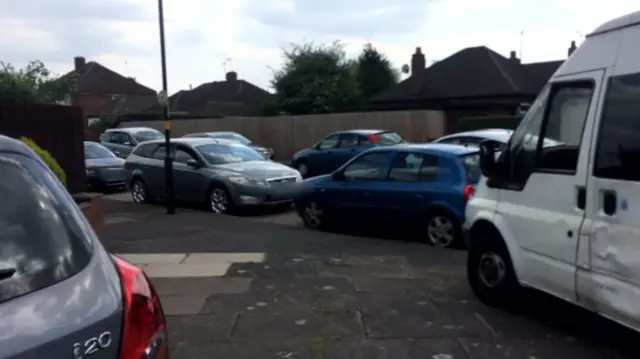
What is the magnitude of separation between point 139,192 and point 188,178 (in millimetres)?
2283

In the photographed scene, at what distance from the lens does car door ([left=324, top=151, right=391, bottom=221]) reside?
11.5 metres

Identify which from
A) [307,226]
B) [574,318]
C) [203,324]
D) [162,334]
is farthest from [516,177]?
[307,226]

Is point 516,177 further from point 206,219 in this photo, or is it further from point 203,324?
point 206,219

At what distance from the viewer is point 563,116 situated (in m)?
5.84

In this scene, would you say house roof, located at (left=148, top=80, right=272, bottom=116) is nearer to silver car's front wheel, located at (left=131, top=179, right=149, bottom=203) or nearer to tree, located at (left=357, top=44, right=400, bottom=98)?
tree, located at (left=357, top=44, right=400, bottom=98)

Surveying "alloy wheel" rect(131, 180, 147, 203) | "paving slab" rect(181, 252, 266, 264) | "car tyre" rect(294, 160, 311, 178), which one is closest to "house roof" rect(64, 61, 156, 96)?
"car tyre" rect(294, 160, 311, 178)

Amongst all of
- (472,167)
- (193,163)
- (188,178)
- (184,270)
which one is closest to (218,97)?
(188,178)

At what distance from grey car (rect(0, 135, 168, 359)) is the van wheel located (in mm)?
4236

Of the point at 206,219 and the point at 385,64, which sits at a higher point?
the point at 385,64

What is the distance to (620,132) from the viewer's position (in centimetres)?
505

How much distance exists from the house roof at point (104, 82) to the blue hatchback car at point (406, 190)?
2581 inches

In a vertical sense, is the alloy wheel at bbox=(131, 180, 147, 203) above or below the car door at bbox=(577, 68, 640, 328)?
below

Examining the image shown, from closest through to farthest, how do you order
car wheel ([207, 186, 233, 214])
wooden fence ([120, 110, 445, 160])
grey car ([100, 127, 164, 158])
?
car wheel ([207, 186, 233, 214]), grey car ([100, 127, 164, 158]), wooden fence ([120, 110, 445, 160])

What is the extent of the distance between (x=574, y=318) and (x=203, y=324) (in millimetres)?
3154
